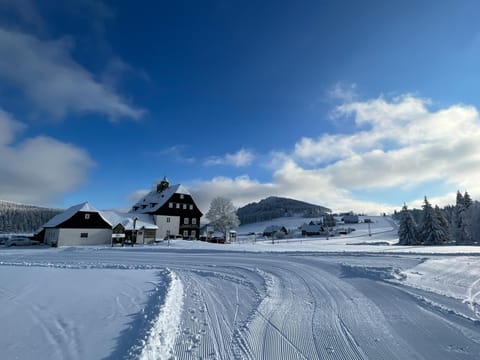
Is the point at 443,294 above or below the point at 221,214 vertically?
below

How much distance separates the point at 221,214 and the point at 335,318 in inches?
2013

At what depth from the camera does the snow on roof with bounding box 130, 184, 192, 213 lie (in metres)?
51.7

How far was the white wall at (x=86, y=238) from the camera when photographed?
39.3 meters

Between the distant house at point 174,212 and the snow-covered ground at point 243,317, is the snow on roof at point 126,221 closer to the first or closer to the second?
the distant house at point 174,212

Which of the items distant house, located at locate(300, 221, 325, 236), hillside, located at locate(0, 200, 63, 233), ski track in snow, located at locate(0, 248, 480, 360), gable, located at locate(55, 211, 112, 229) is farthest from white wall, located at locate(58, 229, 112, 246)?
hillside, located at locate(0, 200, 63, 233)

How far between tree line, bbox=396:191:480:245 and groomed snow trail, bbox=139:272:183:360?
54772mm

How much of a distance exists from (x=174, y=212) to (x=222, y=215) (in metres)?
10.7

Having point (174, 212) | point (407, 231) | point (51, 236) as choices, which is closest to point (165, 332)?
point (51, 236)

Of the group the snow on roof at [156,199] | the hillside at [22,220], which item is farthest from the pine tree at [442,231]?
the hillside at [22,220]

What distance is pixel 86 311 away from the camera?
7.86m

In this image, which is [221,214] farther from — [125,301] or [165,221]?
[125,301]

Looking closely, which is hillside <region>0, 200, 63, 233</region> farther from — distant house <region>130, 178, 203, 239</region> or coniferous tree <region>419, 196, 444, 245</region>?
coniferous tree <region>419, 196, 444, 245</region>

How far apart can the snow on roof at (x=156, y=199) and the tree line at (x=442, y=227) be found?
43364 mm

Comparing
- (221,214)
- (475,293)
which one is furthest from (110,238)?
(475,293)
